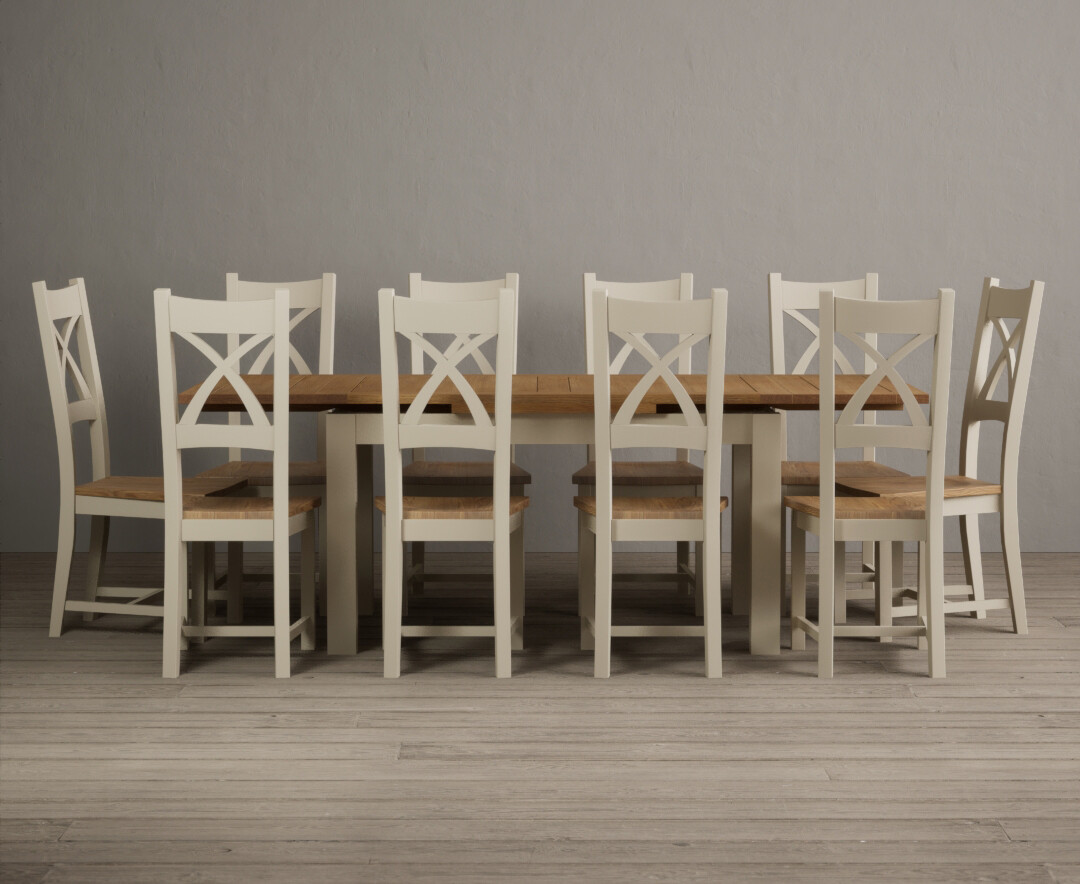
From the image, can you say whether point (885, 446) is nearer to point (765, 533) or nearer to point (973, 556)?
point (765, 533)

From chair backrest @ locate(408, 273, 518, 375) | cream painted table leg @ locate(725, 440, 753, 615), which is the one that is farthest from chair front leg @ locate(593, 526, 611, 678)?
chair backrest @ locate(408, 273, 518, 375)

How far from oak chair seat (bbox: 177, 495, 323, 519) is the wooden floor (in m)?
0.47

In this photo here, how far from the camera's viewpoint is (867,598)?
3926 millimetres

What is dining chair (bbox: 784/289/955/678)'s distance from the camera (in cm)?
296

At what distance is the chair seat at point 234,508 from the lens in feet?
10.1

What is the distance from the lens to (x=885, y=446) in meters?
A: 3.04

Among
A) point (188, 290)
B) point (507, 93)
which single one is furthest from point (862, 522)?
point (188, 290)

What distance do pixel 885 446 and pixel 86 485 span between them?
240cm

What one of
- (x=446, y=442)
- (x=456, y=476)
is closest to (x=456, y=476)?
(x=456, y=476)

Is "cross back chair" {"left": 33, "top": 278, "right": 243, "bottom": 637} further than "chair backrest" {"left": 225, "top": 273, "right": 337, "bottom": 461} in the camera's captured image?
No

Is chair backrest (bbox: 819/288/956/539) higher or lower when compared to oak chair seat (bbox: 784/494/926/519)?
higher

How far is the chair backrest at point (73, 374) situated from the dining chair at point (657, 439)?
1713 mm

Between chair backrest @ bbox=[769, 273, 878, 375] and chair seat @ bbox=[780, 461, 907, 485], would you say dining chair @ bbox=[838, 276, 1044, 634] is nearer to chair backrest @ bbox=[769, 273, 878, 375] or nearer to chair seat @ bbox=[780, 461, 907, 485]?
chair seat @ bbox=[780, 461, 907, 485]

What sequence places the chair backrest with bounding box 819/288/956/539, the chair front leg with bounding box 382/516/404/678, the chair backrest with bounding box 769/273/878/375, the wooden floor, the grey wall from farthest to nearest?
the grey wall → the chair backrest with bounding box 769/273/878/375 → the chair front leg with bounding box 382/516/404/678 → the chair backrest with bounding box 819/288/956/539 → the wooden floor
